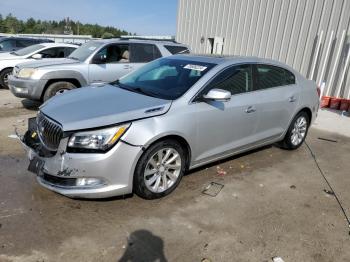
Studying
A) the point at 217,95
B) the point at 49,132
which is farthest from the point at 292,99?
the point at 49,132

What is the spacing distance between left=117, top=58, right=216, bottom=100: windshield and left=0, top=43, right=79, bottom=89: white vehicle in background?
257 inches

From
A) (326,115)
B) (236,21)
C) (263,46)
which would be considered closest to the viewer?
(326,115)

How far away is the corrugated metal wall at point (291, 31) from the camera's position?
1024cm

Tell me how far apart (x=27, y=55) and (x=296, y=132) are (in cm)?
846

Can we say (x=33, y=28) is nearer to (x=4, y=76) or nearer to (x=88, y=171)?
(x=4, y=76)

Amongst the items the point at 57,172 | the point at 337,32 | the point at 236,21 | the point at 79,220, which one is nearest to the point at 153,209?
the point at 79,220

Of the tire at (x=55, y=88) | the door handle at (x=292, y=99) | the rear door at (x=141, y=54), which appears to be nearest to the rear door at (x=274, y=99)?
the door handle at (x=292, y=99)

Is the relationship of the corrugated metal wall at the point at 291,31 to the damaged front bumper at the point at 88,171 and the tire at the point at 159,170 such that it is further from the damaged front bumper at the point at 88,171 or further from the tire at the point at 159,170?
the damaged front bumper at the point at 88,171

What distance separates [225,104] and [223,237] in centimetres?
173

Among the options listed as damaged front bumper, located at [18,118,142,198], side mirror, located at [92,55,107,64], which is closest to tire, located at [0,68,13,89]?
side mirror, located at [92,55,107,64]

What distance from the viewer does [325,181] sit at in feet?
15.9

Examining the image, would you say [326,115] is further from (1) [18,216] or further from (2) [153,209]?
(1) [18,216]

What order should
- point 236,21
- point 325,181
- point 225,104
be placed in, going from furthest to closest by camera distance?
point 236,21
point 325,181
point 225,104

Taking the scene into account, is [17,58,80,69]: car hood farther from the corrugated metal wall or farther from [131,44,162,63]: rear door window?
the corrugated metal wall
